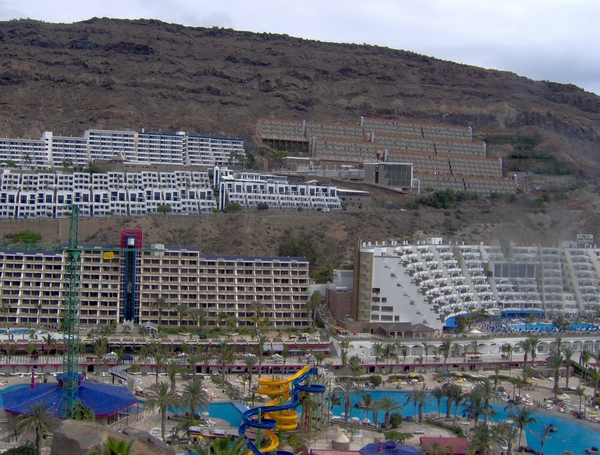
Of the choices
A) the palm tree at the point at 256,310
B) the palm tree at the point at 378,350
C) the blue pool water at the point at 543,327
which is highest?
the palm tree at the point at 256,310

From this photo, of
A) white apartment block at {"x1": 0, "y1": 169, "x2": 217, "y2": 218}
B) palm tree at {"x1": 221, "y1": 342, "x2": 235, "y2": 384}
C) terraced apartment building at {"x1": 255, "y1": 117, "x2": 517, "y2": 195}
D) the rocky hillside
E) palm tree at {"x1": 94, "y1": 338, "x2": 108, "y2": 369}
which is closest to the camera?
palm tree at {"x1": 221, "y1": 342, "x2": 235, "y2": 384}

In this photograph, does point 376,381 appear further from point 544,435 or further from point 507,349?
point 544,435

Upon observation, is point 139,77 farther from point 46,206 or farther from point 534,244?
point 534,244

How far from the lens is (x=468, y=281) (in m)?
63.4

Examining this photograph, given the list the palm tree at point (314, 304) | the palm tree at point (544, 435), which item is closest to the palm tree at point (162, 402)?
the palm tree at point (544, 435)

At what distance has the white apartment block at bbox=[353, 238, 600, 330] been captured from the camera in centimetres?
5562

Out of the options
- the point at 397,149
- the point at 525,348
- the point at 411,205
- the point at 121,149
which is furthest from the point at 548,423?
the point at 397,149

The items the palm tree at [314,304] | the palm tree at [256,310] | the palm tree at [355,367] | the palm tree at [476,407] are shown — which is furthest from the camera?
the palm tree at [314,304]

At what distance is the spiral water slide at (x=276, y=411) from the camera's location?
32.7 meters

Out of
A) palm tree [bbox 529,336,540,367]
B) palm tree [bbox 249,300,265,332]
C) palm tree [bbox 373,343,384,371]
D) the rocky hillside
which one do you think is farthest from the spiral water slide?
the rocky hillside

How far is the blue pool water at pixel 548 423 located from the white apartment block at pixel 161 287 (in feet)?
47.6

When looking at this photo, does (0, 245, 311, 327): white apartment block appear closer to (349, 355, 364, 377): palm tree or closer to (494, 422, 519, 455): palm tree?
(349, 355, 364, 377): palm tree

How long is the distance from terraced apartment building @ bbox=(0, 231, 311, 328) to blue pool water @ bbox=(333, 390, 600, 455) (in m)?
14.3

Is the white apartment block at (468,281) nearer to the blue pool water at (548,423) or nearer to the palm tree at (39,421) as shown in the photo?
the blue pool water at (548,423)
